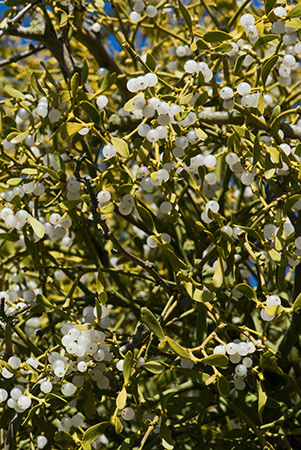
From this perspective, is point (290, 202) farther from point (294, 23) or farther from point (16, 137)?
point (16, 137)

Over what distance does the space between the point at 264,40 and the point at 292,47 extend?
0.12m

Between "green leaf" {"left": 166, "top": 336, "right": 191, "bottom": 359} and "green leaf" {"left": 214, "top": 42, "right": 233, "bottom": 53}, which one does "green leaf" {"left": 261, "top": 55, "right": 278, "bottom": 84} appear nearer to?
"green leaf" {"left": 214, "top": 42, "right": 233, "bottom": 53}

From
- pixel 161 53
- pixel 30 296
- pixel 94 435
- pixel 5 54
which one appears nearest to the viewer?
pixel 94 435

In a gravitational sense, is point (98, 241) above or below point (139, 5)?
below

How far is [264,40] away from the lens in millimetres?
645

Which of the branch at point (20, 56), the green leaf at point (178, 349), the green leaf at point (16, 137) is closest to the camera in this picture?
the green leaf at point (178, 349)

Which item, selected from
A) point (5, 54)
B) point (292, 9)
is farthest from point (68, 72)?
point (5, 54)

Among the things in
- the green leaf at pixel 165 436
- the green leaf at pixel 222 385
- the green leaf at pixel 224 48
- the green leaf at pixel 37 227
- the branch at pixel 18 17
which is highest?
the branch at pixel 18 17

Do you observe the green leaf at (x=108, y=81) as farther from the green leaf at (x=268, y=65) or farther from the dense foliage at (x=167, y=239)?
the green leaf at (x=268, y=65)

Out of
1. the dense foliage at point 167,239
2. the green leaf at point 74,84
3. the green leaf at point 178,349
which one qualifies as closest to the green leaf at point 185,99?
the dense foliage at point 167,239

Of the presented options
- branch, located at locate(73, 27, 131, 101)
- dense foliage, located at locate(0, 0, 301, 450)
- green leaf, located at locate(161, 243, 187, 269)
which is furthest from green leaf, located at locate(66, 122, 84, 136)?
branch, located at locate(73, 27, 131, 101)

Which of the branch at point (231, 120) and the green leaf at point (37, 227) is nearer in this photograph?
the green leaf at point (37, 227)

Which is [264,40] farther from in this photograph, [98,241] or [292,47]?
[98,241]

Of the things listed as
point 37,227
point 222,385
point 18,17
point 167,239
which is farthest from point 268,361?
point 18,17
